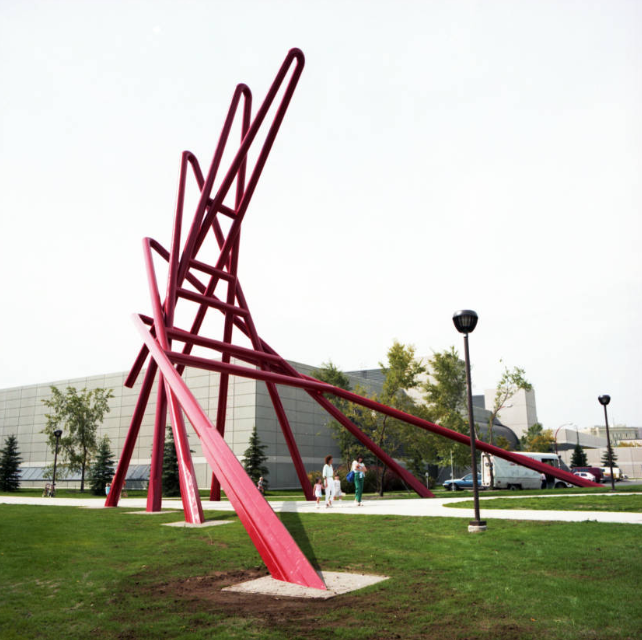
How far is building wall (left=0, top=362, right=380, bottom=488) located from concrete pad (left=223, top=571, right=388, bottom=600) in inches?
1350

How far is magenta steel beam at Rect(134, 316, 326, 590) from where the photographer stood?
21.9 feet

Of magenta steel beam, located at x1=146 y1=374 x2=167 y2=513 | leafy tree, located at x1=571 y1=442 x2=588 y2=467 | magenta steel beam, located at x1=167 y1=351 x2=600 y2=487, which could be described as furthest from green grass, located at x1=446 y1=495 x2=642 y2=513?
leafy tree, located at x1=571 y1=442 x2=588 y2=467

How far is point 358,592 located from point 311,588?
57 cm

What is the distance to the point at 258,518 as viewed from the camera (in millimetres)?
7340

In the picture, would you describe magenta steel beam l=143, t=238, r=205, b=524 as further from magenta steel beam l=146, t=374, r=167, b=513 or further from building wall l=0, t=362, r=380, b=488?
building wall l=0, t=362, r=380, b=488

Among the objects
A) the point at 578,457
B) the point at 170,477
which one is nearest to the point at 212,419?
the point at 170,477

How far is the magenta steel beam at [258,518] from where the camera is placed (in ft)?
21.9

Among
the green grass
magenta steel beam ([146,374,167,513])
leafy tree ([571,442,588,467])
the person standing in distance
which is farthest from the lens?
leafy tree ([571,442,588,467])

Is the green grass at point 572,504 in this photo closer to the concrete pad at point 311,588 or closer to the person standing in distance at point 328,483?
the person standing in distance at point 328,483

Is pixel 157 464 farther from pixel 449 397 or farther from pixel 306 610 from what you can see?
pixel 449 397

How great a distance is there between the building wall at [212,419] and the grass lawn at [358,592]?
3178 cm

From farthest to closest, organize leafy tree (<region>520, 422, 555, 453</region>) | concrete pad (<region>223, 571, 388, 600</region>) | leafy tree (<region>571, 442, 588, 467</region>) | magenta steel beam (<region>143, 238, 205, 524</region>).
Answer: leafy tree (<region>571, 442, 588, 467</region>), leafy tree (<region>520, 422, 555, 453</region>), magenta steel beam (<region>143, 238, 205, 524</region>), concrete pad (<region>223, 571, 388, 600</region>)

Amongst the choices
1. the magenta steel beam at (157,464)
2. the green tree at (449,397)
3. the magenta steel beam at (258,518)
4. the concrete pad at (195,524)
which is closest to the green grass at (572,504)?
the concrete pad at (195,524)

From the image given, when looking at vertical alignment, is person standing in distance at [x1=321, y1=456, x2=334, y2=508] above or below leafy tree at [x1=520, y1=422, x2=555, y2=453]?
below
